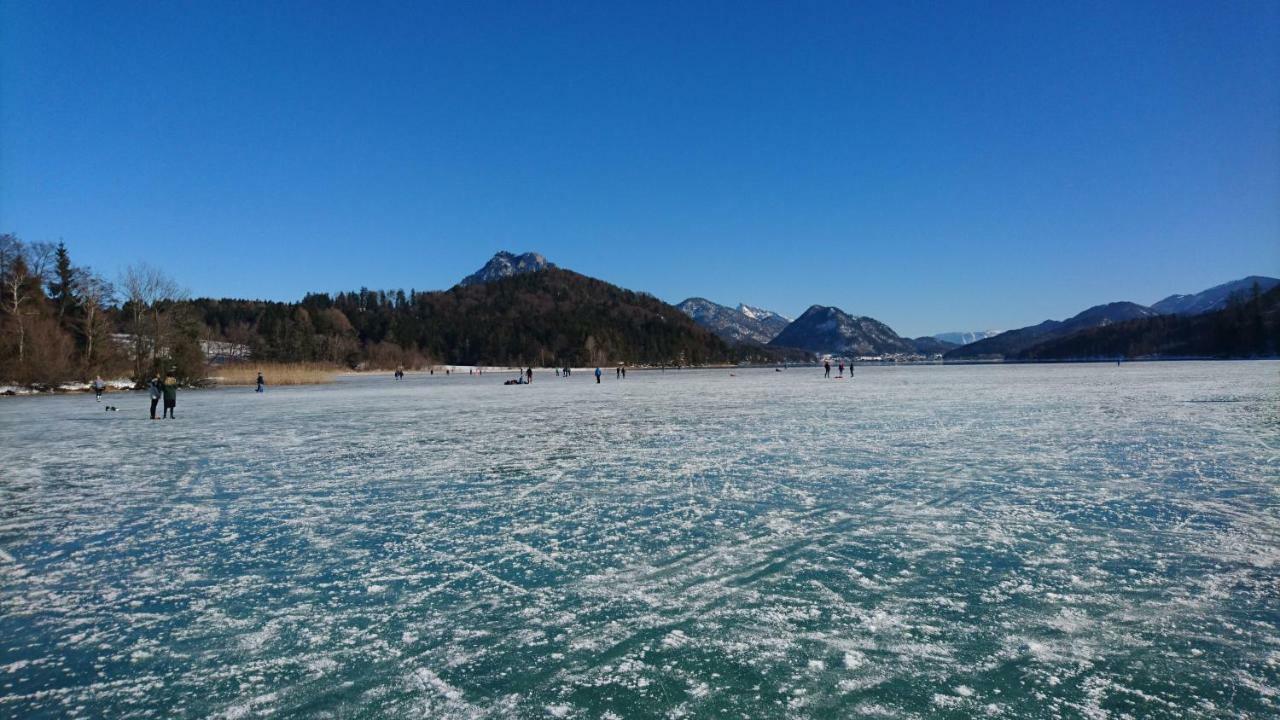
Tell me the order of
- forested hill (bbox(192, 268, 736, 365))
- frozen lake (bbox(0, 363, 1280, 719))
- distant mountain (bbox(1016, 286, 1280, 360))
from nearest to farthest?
frozen lake (bbox(0, 363, 1280, 719)) → distant mountain (bbox(1016, 286, 1280, 360)) → forested hill (bbox(192, 268, 736, 365))

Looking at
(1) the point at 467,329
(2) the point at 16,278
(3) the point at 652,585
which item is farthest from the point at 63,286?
(1) the point at 467,329

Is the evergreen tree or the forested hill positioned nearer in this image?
the evergreen tree

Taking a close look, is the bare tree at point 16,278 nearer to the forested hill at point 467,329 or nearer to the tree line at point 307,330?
the tree line at point 307,330

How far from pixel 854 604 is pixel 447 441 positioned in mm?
9807

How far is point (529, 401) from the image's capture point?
2447 cm

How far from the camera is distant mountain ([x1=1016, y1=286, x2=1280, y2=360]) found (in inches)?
4328

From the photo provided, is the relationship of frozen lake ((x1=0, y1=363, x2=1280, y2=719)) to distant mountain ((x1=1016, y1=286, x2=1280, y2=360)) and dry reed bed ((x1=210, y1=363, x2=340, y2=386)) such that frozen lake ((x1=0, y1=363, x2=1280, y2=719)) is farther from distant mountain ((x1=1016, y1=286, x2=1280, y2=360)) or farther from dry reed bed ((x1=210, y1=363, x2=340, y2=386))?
distant mountain ((x1=1016, y1=286, x2=1280, y2=360))

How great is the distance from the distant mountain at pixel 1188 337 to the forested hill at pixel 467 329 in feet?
275

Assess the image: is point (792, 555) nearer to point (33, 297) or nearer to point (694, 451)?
point (694, 451)

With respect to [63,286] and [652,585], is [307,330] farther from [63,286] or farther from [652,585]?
[652,585]

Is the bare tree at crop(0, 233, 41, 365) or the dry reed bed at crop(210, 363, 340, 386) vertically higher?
the bare tree at crop(0, 233, 41, 365)

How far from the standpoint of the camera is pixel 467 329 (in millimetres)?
149875

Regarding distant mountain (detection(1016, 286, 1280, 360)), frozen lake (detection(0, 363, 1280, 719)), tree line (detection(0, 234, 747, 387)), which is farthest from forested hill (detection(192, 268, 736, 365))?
frozen lake (detection(0, 363, 1280, 719))

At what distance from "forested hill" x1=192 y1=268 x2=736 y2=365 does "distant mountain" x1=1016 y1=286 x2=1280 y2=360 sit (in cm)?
8369
